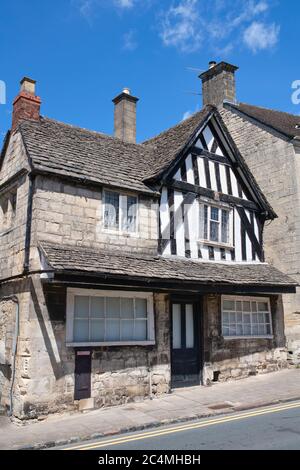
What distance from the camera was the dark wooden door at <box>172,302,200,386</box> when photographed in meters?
11.8

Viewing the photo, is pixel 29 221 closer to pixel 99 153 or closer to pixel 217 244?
pixel 99 153

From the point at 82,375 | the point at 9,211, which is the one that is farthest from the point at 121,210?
the point at 82,375

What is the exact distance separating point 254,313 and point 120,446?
26.8 ft

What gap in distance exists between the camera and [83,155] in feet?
40.1

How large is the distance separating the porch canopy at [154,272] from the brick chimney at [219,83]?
8.92 meters

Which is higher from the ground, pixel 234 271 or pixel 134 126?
pixel 134 126

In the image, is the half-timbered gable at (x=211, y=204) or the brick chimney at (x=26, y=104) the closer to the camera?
the brick chimney at (x=26, y=104)

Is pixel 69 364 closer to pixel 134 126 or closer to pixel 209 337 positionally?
pixel 209 337

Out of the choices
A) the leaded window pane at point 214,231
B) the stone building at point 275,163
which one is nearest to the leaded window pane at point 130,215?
the leaded window pane at point 214,231

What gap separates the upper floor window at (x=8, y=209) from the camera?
38.3 feet

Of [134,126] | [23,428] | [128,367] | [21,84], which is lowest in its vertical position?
[23,428]

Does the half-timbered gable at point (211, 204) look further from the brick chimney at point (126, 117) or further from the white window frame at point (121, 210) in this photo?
the brick chimney at point (126, 117)

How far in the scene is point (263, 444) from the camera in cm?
621
